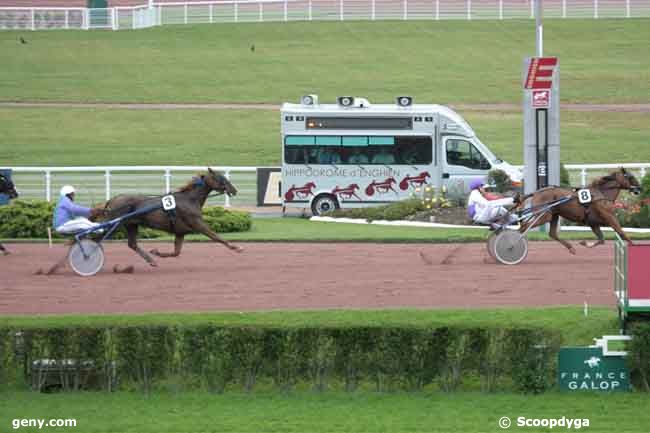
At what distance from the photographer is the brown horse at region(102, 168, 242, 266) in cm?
1933

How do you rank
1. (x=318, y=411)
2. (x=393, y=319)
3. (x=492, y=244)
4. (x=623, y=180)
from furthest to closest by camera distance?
1. (x=623, y=180)
2. (x=492, y=244)
3. (x=393, y=319)
4. (x=318, y=411)

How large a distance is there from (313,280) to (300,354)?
5426 mm

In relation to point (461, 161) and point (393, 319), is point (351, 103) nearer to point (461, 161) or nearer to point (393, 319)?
point (461, 161)

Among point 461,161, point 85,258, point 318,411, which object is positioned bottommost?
point 318,411

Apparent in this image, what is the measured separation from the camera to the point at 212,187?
19734mm

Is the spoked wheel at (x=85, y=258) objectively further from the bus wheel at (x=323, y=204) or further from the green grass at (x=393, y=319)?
the bus wheel at (x=323, y=204)

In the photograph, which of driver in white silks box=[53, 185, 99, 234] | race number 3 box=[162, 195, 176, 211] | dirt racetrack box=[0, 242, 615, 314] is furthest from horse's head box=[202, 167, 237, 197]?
driver in white silks box=[53, 185, 99, 234]

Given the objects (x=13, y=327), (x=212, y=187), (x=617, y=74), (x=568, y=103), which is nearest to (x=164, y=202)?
(x=212, y=187)

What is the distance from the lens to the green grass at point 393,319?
13.5 m

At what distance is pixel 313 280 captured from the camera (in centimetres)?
1853

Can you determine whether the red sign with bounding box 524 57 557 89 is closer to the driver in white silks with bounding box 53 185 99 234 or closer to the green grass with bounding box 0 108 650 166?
the driver in white silks with bounding box 53 185 99 234

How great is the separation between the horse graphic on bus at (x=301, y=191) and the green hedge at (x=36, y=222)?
3643mm

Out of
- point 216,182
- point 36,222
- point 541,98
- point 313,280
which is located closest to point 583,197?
point 313,280

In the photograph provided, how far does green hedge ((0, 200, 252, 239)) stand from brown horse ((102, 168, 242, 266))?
15.3 ft
